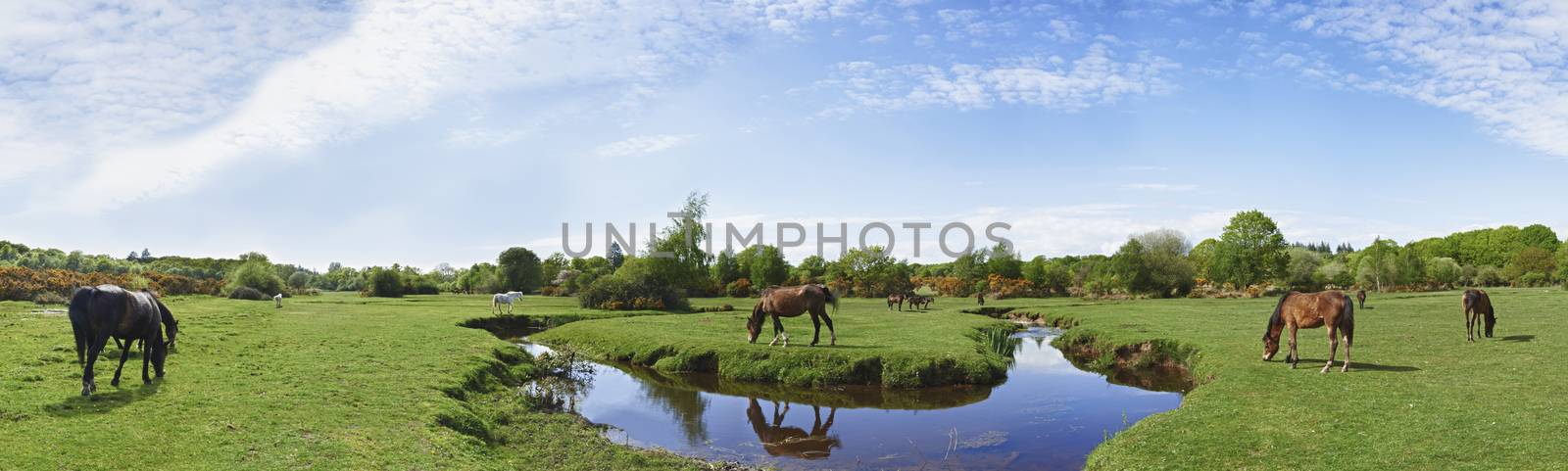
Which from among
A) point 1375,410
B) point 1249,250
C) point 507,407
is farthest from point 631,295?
point 1249,250

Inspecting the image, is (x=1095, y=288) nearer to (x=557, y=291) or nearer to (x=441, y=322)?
(x=557, y=291)

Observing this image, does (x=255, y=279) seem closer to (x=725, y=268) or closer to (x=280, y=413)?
(x=725, y=268)

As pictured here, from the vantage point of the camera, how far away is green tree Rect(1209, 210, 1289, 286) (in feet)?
220

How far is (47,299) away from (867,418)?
39.8m

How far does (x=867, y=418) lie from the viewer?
1786cm

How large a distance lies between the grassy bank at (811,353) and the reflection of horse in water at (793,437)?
11.6ft

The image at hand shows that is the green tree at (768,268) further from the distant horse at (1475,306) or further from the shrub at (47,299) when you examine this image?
the distant horse at (1475,306)

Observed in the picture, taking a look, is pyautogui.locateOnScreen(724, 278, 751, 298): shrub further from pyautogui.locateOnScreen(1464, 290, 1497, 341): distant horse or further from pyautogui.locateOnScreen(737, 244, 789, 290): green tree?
pyautogui.locateOnScreen(1464, 290, 1497, 341): distant horse

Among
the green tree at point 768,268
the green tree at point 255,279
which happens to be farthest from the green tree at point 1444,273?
the green tree at point 255,279

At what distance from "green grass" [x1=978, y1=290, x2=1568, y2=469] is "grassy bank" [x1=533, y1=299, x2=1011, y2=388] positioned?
23.2 ft

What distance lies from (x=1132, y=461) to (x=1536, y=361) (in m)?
13.7

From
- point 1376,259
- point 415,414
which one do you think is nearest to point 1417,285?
point 1376,259

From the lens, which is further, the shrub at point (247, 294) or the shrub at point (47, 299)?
the shrub at point (247, 294)

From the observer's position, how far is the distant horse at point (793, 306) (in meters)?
25.1
